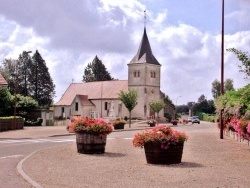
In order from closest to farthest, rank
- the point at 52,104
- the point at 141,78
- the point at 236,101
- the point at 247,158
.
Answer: the point at 247,158, the point at 236,101, the point at 141,78, the point at 52,104

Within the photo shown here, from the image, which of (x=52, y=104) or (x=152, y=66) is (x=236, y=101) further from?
(x=52, y=104)

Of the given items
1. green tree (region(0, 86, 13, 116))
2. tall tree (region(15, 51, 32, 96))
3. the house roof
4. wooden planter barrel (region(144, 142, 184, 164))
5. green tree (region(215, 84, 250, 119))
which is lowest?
wooden planter barrel (region(144, 142, 184, 164))

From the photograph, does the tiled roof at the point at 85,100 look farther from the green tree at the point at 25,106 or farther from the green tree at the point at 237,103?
the green tree at the point at 237,103

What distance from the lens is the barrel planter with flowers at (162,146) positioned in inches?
501

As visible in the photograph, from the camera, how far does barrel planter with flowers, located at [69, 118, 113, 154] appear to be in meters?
16.0

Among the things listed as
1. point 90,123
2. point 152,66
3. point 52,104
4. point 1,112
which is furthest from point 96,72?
point 90,123

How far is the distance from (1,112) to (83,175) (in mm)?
38420

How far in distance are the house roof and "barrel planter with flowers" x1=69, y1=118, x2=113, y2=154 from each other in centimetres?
6908

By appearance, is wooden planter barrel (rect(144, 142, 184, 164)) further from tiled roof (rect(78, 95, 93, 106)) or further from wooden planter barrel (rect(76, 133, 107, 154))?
tiled roof (rect(78, 95, 93, 106))

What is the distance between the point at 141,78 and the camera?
8338 cm

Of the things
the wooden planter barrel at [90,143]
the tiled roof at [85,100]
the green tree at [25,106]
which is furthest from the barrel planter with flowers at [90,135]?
the tiled roof at [85,100]

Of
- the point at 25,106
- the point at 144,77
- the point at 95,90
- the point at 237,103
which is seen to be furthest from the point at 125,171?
the point at 95,90

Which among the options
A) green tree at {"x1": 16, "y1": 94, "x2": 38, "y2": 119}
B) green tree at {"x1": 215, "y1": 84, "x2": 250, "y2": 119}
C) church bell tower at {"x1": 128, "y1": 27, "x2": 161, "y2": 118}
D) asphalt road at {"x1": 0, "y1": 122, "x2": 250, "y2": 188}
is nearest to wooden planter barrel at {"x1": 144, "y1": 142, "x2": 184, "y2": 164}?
asphalt road at {"x1": 0, "y1": 122, "x2": 250, "y2": 188}

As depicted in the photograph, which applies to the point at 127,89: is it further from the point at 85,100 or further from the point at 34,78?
the point at 34,78
